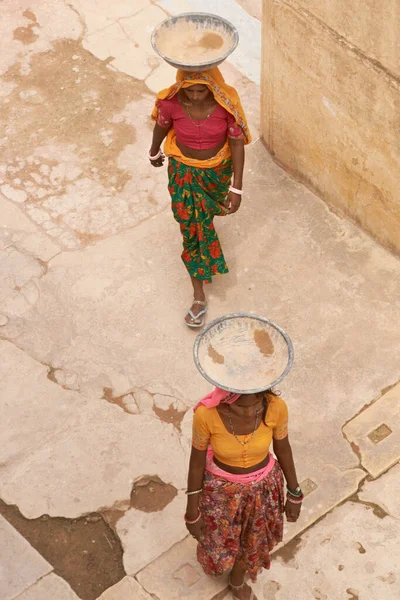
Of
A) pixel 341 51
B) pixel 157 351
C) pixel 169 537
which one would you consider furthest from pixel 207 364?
pixel 341 51

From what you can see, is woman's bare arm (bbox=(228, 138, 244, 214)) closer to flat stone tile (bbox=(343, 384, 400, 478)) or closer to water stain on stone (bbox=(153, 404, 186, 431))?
water stain on stone (bbox=(153, 404, 186, 431))

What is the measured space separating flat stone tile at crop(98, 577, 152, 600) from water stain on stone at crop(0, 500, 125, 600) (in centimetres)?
6

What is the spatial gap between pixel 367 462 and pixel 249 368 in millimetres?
1503

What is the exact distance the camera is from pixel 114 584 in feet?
13.4

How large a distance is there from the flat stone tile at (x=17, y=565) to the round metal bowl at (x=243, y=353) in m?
1.55

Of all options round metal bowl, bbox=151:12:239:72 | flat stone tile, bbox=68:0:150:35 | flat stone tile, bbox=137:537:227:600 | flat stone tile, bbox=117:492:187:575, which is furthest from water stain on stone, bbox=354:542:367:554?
flat stone tile, bbox=68:0:150:35

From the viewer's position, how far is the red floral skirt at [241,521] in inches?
138

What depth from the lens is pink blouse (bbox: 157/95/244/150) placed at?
4539 millimetres

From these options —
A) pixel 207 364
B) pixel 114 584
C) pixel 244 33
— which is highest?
pixel 207 364

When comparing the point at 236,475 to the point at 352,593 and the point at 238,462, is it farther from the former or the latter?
the point at 352,593

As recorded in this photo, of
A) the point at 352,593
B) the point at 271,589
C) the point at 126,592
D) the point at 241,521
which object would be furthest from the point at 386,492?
the point at 126,592

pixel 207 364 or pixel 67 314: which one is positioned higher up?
pixel 207 364

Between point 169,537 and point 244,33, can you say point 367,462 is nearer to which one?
point 169,537

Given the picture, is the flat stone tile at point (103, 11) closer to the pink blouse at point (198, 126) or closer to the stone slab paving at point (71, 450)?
the pink blouse at point (198, 126)
